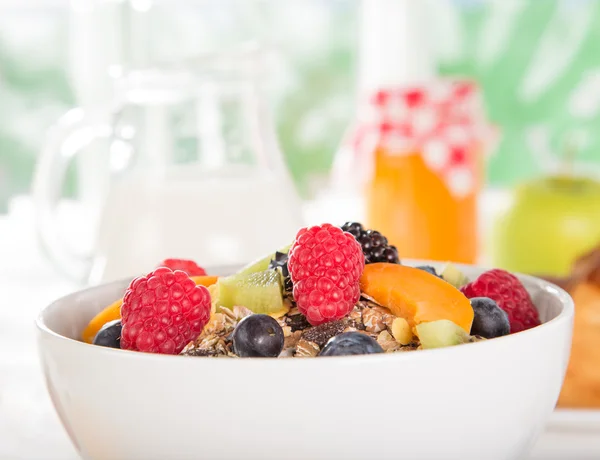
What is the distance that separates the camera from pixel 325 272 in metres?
0.50

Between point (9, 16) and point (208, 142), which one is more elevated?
point (9, 16)

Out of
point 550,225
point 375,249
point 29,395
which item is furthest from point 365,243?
point 550,225

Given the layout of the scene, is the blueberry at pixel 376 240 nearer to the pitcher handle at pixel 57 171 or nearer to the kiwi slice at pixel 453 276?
the kiwi slice at pixel 453 276

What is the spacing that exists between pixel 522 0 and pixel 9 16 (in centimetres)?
191

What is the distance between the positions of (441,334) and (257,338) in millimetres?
103

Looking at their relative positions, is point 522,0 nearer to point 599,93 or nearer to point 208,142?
point 599,93

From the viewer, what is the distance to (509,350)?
43 cm

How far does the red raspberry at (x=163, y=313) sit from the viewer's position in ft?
1.66

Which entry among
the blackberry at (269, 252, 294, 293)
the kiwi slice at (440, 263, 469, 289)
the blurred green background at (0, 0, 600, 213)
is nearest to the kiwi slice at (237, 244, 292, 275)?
the blackberry at (269, 252, 294, 293)

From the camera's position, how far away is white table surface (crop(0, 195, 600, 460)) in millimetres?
606

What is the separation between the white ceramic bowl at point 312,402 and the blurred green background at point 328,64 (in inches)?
90.0

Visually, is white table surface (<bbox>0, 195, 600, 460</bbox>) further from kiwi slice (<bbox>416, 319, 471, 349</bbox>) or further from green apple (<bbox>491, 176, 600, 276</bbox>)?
green apple (<bbox>491, 176, 600, 276</bbox>)

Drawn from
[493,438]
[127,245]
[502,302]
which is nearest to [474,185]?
[127,245]

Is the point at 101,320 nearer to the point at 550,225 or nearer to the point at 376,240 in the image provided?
the point at 376,240
